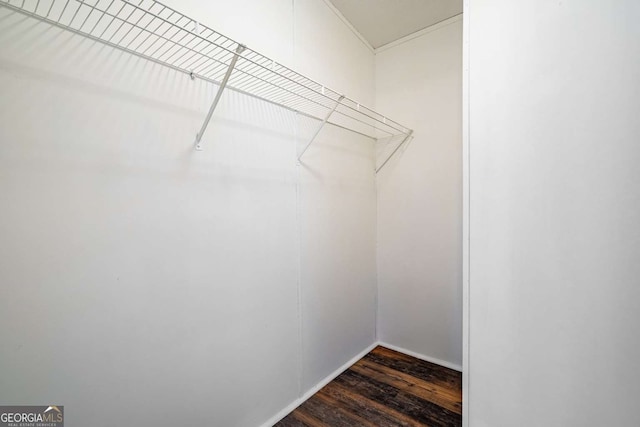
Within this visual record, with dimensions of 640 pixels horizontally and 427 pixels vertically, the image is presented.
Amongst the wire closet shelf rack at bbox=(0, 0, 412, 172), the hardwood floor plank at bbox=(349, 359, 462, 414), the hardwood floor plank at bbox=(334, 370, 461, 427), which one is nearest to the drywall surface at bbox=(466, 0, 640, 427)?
the hardwood floor plank at bbox=(334, 370, 461, 427)

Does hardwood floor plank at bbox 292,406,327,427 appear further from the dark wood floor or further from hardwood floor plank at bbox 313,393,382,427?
hardwood floor plank at bbox 313,393,382,427

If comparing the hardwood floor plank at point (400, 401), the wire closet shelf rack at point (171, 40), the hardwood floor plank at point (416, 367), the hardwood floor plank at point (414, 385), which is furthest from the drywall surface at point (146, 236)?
the hardwood floor plank at point (416, 367)

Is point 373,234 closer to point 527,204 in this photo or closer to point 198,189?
point 527,204

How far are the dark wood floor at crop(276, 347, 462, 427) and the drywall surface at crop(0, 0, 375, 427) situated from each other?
22 centimetres

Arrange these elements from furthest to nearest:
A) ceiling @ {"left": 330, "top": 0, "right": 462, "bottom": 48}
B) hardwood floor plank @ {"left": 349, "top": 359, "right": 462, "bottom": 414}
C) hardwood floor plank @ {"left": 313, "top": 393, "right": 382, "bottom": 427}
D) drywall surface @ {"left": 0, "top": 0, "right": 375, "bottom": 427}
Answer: ceiling @ {"left": 330, "top": 0, "right": 462, "bottom": 48}
hardwood floor plank @ {"left": 349, "top": 359, "right": 462, "bottom": 414}
hardwood floor plank @ {"left": 313, "top": 393, "right": 382, "bottom": 427}
drywall surface @ {"left": 0, "top": 0, "right": 375, "bottom": 427}

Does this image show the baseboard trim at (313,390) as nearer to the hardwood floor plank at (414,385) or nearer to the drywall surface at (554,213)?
the hardwood floor plank at (414,385)

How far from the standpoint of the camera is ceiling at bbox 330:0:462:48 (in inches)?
72.1

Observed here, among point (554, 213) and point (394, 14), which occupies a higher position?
point (394, 14)

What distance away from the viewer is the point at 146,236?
3.32 feet

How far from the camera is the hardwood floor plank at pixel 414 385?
66.1 inches

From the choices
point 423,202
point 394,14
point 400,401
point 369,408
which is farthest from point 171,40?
point 400,401

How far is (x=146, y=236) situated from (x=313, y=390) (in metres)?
1.50

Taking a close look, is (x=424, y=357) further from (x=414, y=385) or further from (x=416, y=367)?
(x=414, y=385)

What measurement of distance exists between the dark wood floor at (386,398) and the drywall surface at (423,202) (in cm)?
28
